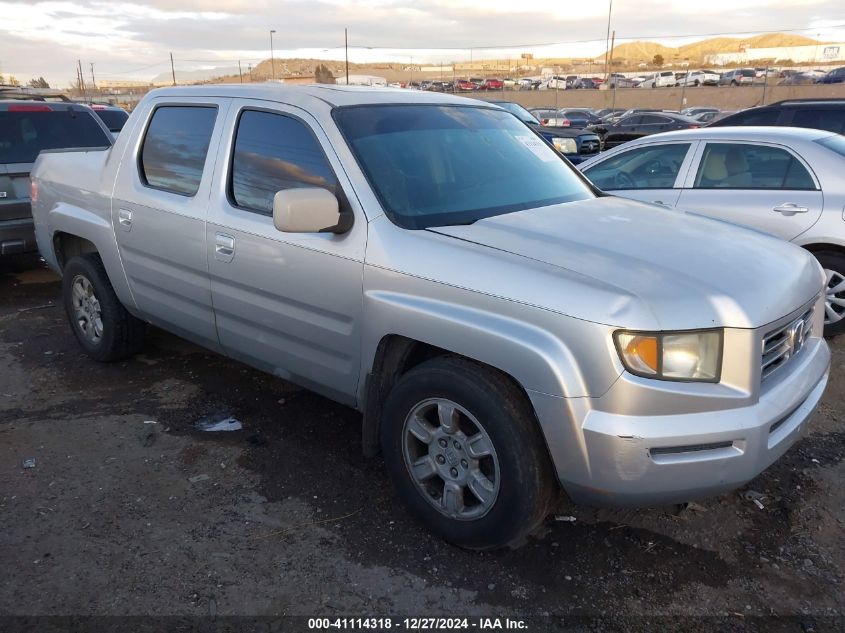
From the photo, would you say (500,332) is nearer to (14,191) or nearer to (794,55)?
(14,191)

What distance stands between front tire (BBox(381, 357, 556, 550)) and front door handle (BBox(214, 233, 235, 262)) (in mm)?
1234

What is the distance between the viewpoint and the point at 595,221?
125 inches

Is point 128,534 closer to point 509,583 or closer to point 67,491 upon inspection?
point 67,491

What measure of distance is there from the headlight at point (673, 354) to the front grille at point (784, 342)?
28 cm

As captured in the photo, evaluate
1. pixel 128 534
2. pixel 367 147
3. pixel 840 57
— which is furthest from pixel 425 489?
pixel 840 57

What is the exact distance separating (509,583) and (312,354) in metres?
1.40

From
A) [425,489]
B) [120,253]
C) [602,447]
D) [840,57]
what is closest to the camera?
[602,447]

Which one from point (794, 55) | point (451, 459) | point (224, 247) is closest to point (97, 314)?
point (224, 247)

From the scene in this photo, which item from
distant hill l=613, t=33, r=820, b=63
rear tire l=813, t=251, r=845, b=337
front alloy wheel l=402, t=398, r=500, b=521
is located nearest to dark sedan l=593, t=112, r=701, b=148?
rear tire l=813, t=251, r=845, b=337

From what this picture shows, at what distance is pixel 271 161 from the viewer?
3512 millimetres

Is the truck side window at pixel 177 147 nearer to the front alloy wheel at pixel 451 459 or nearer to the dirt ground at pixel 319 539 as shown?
the dirt ground at pixel 319 539

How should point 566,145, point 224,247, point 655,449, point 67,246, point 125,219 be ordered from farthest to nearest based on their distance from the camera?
point 566,145, point 67,246, point 125,219, point 224,247, point 655,449

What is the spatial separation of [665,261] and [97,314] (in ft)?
13.3

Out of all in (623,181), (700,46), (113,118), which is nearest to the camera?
(623,181)
